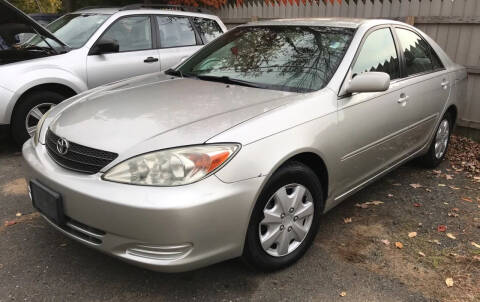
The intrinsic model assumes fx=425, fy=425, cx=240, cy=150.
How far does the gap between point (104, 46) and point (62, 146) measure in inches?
117

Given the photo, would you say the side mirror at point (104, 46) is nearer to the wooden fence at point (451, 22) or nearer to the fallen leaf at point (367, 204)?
the fallen leaf at point (367, 204)

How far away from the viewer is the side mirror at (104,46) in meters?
5.16

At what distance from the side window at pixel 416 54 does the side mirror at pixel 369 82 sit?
1086 mm

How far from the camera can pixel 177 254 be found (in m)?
2.24

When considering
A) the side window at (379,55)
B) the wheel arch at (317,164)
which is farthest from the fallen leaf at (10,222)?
the side window at (379,55)

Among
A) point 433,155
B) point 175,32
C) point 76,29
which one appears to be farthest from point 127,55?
point 433,155

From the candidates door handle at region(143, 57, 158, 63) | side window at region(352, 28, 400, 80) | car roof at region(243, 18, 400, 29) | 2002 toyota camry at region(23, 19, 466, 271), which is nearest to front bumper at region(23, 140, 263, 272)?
2002 toyota camry at region(23, 19, 466, 271)

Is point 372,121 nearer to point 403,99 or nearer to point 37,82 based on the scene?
point 403,99

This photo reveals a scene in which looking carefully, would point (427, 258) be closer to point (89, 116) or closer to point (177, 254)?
point (177, 254)

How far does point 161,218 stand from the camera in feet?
6.98

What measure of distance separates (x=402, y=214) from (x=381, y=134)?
814 millimetres

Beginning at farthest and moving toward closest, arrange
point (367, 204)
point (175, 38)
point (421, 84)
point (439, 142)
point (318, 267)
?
point (175, 38) < point (439, 142) < point (421, 84) < point (367, 204) < point (318, 267)

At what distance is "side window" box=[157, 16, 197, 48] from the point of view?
5.92 metres

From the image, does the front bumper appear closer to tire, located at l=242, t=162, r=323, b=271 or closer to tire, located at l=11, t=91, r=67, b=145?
tire, located at l=242, t=162, r=323, b=271
